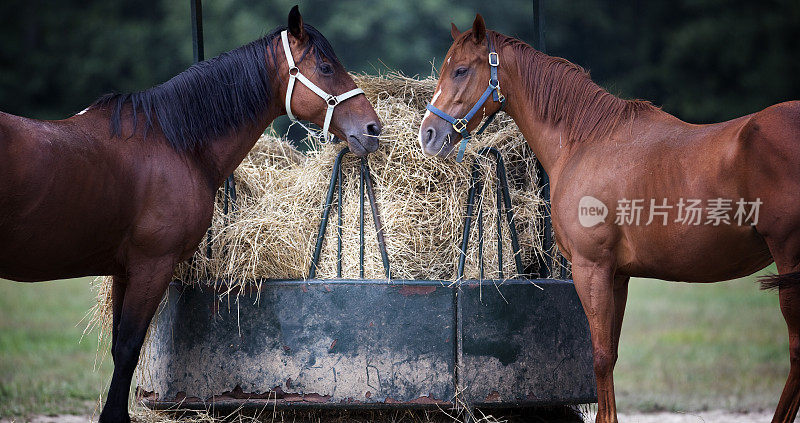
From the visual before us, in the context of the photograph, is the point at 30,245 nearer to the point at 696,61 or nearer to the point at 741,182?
the point at 741,182

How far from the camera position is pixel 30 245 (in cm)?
320

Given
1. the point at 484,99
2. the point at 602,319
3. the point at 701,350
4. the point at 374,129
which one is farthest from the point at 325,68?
the point at 701,350

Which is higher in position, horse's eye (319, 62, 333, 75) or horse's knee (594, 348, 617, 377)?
horse's eye (319, 62, 333, 75)

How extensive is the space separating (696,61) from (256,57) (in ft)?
48.8

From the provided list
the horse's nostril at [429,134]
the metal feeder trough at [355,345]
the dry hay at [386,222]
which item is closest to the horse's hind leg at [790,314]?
the metal feeder trough at [355,345]

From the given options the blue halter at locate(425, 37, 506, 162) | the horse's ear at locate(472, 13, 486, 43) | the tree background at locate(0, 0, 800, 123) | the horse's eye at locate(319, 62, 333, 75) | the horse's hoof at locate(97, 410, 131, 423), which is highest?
the tree background at locate(0, 0, 800, 123)

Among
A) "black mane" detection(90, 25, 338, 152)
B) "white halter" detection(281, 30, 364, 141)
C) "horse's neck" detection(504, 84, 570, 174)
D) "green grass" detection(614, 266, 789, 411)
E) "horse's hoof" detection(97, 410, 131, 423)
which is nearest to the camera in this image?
"horse's hoof" detection(97, 410, 131, 423)

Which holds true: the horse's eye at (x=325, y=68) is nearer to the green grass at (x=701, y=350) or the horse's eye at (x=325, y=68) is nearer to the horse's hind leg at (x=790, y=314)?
the horse's hind leg at (x=790, y=314)

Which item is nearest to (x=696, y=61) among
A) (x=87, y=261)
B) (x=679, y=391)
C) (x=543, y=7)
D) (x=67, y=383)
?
(x=679, y=391)

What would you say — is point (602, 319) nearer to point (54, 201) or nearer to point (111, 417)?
point (111, 417)

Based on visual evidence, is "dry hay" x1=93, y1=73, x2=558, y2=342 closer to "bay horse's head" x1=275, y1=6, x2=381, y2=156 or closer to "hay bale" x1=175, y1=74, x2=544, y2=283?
"hay bale" x1=175, y1=74, x2=544, y2=283

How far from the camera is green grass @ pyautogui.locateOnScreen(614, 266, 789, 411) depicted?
20.4ft

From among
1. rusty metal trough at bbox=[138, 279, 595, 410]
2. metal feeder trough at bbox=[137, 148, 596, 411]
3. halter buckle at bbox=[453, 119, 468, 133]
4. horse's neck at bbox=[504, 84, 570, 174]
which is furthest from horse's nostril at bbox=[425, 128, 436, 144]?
rusty metal trough at bbox=[138, 279, 595, 410]

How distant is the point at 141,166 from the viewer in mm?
3549
